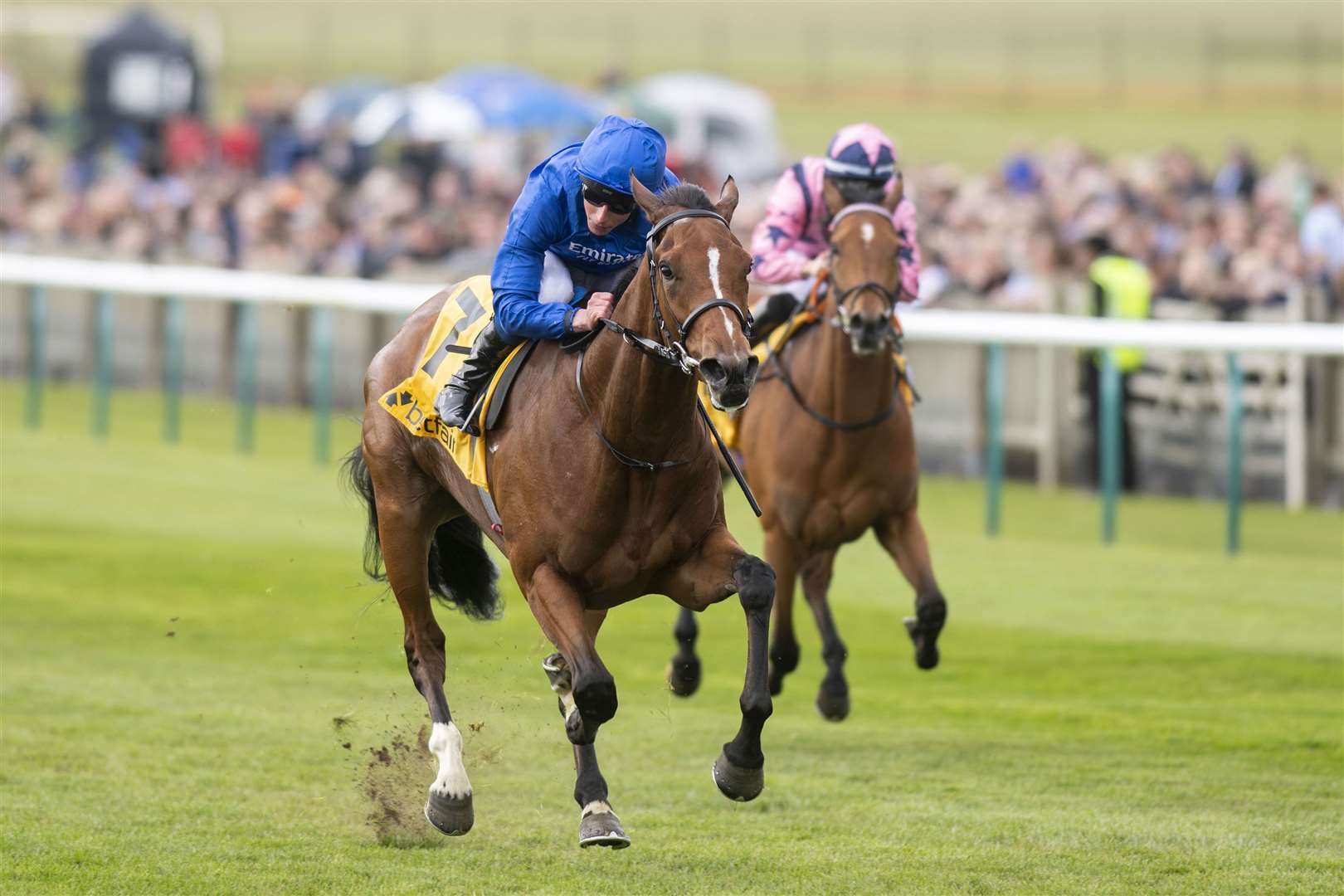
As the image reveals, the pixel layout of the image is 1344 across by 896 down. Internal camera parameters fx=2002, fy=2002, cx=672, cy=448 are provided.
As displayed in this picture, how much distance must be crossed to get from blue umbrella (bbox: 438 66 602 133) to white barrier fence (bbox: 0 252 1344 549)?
7.66 metres

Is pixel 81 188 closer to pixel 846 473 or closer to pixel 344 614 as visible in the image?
pixel 344 614

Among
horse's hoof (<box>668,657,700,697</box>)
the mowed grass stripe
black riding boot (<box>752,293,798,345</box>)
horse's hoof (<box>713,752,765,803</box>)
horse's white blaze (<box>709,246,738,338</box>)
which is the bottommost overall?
the mowed grass stripe

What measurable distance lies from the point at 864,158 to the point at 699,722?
7.34 ft

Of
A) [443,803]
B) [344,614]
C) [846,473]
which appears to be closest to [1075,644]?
[846,473]

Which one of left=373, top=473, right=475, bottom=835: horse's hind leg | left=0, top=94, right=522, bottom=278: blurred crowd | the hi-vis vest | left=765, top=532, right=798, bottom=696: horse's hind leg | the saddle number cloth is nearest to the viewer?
the saddle number cloth

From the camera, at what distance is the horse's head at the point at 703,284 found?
461 cm

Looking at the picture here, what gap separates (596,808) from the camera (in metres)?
5.31

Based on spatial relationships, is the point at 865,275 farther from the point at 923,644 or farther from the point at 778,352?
the point at 923,644

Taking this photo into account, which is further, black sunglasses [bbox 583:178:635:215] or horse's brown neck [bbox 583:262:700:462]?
black sunglasses [bbox 583:178:635:215]

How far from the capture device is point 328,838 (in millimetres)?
5848

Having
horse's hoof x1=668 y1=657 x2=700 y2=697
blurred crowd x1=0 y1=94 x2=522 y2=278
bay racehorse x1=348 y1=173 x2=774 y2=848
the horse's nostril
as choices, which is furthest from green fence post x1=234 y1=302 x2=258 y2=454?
the horse's nostril

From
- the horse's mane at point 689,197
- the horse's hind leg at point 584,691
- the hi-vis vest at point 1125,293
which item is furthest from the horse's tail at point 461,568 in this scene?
the hi-vis vest at point 1125,293

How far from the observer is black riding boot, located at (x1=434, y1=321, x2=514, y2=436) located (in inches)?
229

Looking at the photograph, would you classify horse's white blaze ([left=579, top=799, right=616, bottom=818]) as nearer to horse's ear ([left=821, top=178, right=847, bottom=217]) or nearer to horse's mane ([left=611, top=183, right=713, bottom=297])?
horse's mane ([left=611, top=183, right=713, bottom=297])
